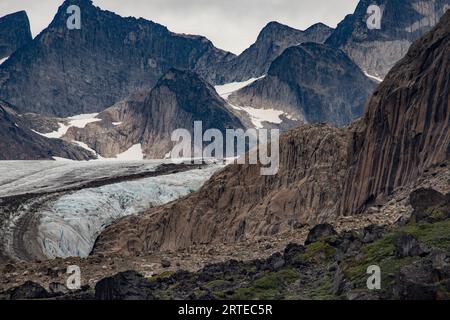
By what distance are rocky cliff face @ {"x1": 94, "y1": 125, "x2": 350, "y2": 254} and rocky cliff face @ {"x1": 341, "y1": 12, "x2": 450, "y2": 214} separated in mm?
7942

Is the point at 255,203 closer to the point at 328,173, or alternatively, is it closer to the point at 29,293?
the point at 328,173

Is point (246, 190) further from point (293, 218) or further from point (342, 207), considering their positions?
point (342, 207)

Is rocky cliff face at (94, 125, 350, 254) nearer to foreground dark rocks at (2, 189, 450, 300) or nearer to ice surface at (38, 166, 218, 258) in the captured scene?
ice surface at (38, 166, 218, 258)

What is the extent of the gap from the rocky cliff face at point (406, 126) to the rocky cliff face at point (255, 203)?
26.1 feet

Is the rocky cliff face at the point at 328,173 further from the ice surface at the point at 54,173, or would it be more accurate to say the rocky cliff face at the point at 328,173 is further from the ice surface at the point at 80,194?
the ice surface at the point at 54,173

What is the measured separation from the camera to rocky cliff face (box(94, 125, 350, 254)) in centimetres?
8956

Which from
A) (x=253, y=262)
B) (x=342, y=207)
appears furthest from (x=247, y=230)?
(x=253, y=262)

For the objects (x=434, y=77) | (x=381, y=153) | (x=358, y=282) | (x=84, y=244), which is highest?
(x=434, y=77)

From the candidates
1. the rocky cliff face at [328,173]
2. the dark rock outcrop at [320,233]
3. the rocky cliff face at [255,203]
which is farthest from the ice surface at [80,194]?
the dark rock outcrop at [320,233]

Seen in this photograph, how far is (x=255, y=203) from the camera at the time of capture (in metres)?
101

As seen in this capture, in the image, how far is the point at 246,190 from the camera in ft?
344

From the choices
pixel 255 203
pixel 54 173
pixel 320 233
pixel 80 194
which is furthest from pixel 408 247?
pixel 54 173

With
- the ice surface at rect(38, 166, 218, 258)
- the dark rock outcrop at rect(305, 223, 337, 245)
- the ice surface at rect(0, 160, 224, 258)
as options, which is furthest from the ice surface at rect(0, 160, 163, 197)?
the dark rock outcrop at rect(305, 223, 337, 245)
